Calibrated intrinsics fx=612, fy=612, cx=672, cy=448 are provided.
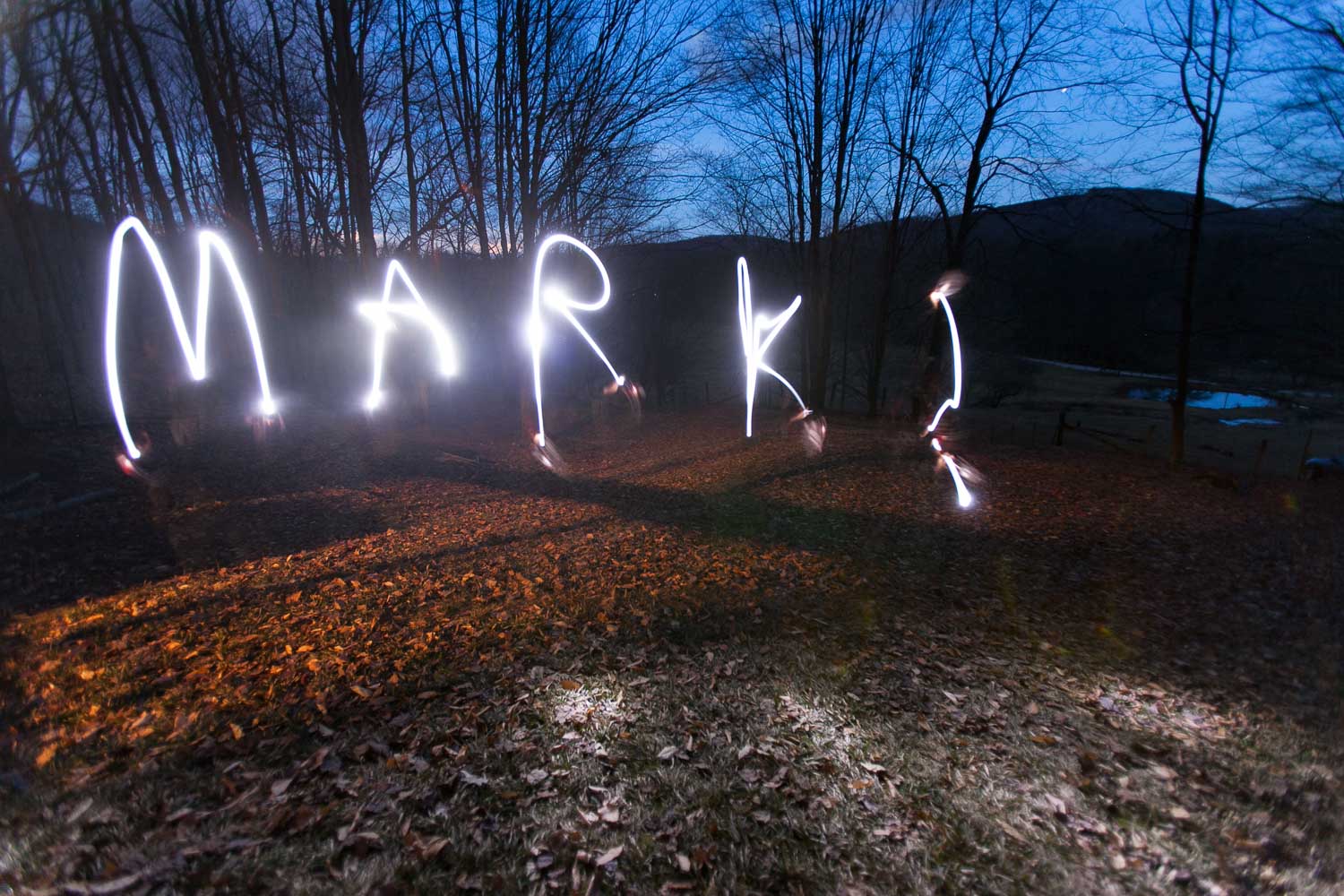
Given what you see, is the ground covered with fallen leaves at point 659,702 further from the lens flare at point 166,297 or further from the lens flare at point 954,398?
the lens flare at point 166,297

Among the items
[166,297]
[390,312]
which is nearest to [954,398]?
[390,312]

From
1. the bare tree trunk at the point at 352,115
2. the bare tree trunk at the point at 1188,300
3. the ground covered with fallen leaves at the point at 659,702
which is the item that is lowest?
the ground covered with fallen leaves at the point at 659,702

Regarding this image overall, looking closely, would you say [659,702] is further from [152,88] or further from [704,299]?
[704,299]

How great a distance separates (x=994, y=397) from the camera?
38062 millimetres

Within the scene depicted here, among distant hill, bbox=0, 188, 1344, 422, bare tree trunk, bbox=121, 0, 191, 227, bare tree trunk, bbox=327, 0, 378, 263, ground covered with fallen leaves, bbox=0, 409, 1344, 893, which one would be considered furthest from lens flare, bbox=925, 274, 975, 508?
bare tree trunk, bbox=121, 0, 191, 227

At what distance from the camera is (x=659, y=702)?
14.1ft

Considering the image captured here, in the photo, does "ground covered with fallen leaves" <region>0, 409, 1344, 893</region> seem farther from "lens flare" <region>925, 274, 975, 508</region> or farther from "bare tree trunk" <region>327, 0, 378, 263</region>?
"bare tree trunk" <region>327, 0, 378, 263</region>

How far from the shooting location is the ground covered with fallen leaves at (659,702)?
2973 mm

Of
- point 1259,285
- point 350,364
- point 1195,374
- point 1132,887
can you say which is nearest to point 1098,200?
point 1259,285

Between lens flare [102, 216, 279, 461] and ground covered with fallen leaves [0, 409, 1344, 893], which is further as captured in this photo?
lens flare [102, 216, 279, 461]

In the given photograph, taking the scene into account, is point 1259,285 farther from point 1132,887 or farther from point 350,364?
point 350,364

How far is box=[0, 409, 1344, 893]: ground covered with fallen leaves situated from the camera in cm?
297

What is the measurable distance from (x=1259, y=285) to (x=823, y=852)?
23732 millimetres

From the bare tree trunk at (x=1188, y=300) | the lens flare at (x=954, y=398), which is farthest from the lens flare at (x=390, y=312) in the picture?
the bare tree trunk at (x=1188, y=300)
